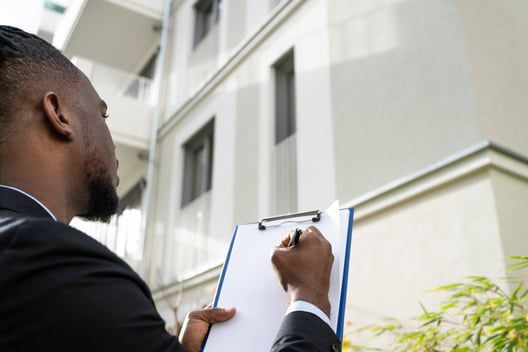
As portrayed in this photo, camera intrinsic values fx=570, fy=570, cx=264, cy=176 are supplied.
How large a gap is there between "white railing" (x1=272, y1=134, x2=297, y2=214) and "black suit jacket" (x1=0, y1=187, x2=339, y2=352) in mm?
5084

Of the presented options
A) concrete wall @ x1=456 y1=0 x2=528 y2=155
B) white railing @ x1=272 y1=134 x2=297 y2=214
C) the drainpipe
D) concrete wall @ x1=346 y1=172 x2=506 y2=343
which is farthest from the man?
the drainpipe

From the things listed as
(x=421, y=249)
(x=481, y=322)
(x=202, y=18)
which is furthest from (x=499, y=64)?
(x=202, y=18)

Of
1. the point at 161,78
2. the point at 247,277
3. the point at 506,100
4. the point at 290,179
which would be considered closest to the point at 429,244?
the point at 506,100

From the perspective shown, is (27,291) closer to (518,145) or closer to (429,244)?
(429,244)

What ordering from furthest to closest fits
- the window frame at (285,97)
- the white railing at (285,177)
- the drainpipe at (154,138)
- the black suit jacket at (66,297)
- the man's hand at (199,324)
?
the drainpipe at (154,138) < the window frame at (285,97) < the white railing at (285,177) < the man's hand at (199,324) < the black suit jacket at (66,297)

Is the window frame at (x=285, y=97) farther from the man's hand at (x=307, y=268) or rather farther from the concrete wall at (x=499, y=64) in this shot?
the man's hand at (x=307, y=268)

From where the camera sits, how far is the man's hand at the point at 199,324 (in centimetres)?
143

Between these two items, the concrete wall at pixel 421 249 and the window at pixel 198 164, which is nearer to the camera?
the concrete wall at pixel 421 249

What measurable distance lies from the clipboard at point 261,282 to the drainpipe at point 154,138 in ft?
24.8

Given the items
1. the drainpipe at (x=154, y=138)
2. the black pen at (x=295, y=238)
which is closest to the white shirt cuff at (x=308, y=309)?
the black pen at (x=295, y=238)

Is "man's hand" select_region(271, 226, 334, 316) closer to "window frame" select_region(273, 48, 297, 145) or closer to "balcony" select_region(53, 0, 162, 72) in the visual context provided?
"balcony" select_region(53, 0, 162, 72)

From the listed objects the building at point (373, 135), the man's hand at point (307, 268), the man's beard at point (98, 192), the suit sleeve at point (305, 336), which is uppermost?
the building at point (373, 135)

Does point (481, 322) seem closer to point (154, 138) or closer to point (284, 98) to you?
point (284, 98)

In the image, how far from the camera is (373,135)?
4.94 m
